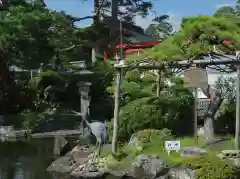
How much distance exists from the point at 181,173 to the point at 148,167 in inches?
43.8

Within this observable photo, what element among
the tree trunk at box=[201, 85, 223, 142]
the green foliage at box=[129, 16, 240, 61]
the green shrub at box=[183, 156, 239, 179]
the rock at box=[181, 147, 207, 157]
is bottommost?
the green shrub at box=[183, 156, 239, 179]

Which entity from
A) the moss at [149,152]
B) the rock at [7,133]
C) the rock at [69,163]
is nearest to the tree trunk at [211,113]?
the moss at [149,152]

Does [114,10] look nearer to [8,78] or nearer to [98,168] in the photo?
[8,78]

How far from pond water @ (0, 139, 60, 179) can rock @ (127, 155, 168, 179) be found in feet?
7.18

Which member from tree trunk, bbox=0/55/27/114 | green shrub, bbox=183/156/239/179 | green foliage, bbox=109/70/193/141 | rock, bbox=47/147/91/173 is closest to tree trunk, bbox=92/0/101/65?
tree trunk, bbox=0/55/27/114

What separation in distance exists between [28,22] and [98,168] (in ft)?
38.9

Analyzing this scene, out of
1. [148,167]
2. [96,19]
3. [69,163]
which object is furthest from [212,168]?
[96,19]

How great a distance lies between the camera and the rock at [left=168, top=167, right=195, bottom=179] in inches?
421

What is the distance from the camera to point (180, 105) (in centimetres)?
1656

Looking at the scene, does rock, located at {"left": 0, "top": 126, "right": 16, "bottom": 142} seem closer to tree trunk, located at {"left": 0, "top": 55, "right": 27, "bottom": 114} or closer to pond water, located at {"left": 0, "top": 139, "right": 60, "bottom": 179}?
pond water, located at {"left": 0, "top": 139, "right": 60, "bottom": 179}

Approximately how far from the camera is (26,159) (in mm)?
15492

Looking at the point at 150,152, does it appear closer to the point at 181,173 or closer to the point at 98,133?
the point at 98,133

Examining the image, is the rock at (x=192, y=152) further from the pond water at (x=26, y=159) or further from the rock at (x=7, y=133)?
the rock at (x=7, y=133)

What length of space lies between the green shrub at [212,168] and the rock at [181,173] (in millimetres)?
140
